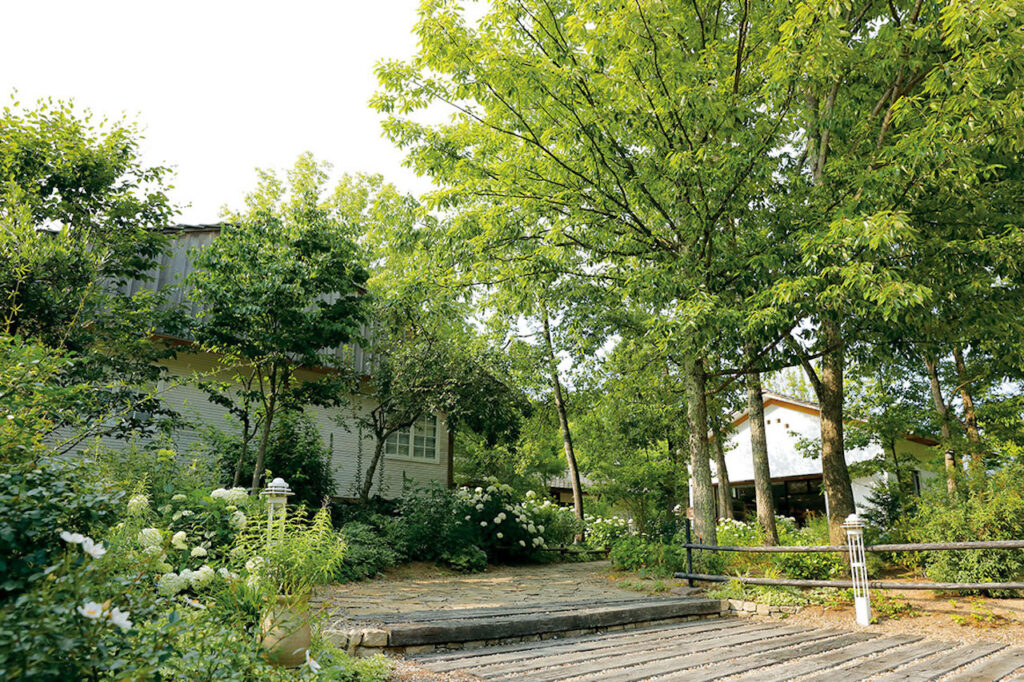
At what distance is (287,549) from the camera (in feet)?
14.3

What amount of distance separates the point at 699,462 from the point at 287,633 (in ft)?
25.1

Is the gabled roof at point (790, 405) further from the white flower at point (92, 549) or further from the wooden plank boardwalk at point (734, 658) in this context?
the white flower at point (92, 549)

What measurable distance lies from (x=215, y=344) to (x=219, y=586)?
7533mm

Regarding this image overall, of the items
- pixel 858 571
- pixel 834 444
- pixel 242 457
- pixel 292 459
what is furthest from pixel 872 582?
pixel 292 459

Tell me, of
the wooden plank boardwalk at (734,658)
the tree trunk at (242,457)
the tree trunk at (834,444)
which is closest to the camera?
the wooden plank boardwalk at (734,658)

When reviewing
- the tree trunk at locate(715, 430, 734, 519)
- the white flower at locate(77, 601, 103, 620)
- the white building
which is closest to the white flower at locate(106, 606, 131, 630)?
the white flower at locate(77, 601, 103, 620)

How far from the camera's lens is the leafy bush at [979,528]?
8.25m

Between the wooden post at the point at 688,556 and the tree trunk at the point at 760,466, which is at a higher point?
the tree trunk at the point at 760,466

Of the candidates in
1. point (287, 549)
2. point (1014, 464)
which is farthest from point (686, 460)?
point (287, 549)

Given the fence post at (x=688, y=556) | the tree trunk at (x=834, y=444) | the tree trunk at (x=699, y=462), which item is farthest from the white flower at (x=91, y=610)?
the tree trunk at (x=834, y=444)

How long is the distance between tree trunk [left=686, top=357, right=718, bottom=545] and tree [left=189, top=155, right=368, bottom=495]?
6.03m

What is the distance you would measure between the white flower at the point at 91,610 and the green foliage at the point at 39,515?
0.24m

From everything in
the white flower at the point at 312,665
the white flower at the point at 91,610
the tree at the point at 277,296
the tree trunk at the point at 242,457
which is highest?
the tree at the point at 277,296

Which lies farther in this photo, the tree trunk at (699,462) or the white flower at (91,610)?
the tree trunk at (699,462)
